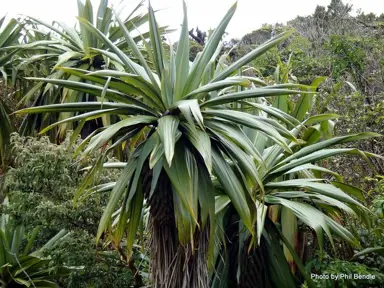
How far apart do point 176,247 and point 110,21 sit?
498 centimetres

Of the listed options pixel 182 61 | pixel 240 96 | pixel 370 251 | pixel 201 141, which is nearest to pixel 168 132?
pixel 201 141

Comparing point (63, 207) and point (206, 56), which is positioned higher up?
point (206, 56)

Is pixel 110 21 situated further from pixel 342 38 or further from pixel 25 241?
pixel 342 38

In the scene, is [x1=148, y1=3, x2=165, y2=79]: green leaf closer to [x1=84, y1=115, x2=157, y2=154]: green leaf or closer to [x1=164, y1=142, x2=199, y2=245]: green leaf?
[x1=84, y1=115, x2=157, y2=154]: green leaf

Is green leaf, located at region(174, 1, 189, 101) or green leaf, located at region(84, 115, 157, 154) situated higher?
green leaf, located at region(174, 1, 189, 101)

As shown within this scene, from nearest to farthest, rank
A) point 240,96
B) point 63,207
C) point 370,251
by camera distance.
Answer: point 240,96
point 370,251
point 63,207

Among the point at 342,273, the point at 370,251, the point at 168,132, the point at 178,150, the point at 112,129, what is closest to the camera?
the point at 168,132

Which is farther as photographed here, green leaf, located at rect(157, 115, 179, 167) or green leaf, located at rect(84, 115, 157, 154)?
green leaf, located at rect(84, 115, 157, 154)

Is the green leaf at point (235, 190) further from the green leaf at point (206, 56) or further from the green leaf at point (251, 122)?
the green leaf at point (206, 56)

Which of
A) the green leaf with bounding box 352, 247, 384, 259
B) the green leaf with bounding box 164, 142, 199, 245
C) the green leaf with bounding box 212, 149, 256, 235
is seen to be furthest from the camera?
the green leaf with bounding box 352, 247, 384, 259

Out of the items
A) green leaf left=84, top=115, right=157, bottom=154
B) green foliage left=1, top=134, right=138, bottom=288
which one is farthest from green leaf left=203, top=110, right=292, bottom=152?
green foliage left=1, top=134, right=138, bottom=288

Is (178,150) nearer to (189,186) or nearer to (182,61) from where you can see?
(189,186)

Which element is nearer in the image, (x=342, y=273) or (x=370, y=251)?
(x=342, y=273)

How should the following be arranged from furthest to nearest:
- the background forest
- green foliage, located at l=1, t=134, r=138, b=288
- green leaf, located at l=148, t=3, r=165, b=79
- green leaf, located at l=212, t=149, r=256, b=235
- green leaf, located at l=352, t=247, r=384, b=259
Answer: green foliage, located at l=1, t=134, r=138, b=288 < green leaf, located at l=352, t=247, r=384, b=259 < green leaf, located at l=148, t=3, r=165, b=79 < the background forest < green leaf, located at l=212, t=149, r=256, b=235
